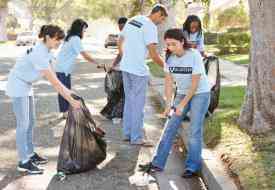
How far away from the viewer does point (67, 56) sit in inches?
373

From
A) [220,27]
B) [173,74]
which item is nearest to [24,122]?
[173,74]

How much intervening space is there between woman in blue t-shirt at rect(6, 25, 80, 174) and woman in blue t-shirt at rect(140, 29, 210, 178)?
3.38 ft

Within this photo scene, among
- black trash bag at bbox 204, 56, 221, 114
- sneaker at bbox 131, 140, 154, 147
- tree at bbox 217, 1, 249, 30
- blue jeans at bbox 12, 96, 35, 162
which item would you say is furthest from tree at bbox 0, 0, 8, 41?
blue jeans at bbox 12, 96, 35, 162

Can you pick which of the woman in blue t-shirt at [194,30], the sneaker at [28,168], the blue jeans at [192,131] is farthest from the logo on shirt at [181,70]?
the woman in blue t-shirt at [194,30]

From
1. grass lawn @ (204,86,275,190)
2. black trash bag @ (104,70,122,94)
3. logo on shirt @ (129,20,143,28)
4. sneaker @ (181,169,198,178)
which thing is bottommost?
sneaker @ (181,169,198,178)

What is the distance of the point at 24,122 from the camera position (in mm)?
6371

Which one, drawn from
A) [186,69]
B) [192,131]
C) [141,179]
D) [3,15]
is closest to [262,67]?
[192,131]

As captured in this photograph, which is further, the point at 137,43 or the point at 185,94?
the point at 137,43

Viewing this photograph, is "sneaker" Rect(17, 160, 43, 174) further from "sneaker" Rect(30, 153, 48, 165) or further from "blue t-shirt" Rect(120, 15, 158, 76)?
"blue t-shirt" Rect(120, 15, 158, 76)

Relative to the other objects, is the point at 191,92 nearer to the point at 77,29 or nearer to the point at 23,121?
the point at 23,121

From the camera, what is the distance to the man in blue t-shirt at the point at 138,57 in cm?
757

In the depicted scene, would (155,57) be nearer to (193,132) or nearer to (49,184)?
(193,132)

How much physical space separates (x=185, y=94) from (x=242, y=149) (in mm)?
1116

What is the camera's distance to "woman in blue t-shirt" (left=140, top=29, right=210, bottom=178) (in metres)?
5.93
